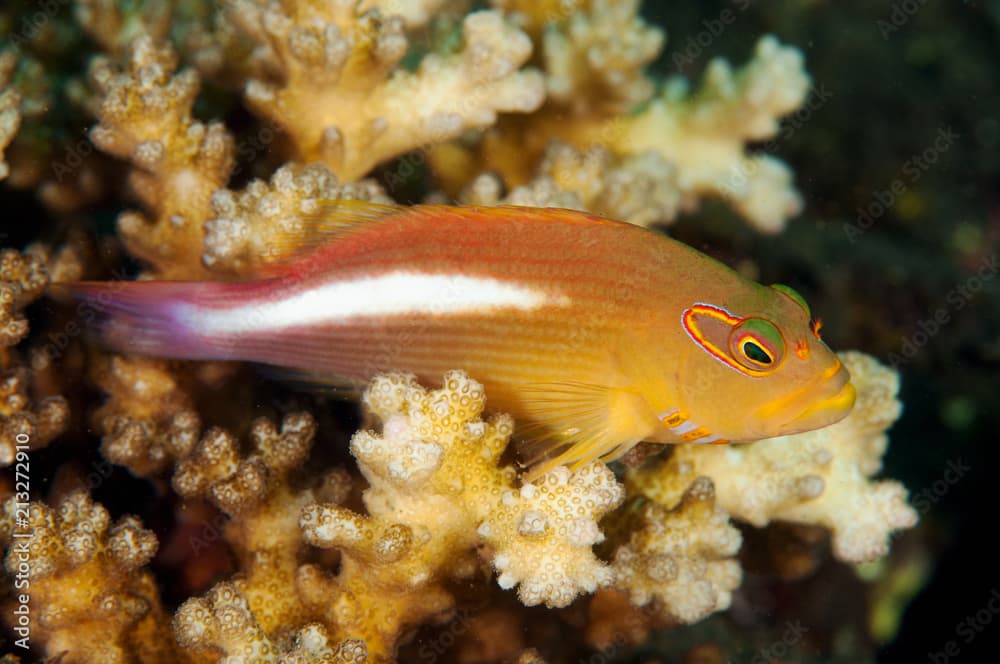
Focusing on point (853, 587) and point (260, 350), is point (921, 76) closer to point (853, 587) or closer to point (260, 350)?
point (853, 587)

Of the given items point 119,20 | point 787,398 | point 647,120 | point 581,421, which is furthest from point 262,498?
point 647,120

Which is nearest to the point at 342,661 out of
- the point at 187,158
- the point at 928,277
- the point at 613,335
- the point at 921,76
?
the point at 613,335

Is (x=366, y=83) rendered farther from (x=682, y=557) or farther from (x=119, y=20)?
(x=682, y=557)

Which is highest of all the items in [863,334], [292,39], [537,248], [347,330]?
[292,39]

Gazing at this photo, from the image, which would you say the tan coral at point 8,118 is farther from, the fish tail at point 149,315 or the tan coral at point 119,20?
the tan coral at point 119,20

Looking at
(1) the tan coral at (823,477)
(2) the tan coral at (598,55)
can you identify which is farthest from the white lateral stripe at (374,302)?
(2) the tan coral at (598,55)

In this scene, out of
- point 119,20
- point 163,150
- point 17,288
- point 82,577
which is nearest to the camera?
point 82,577

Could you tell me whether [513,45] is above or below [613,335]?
above
